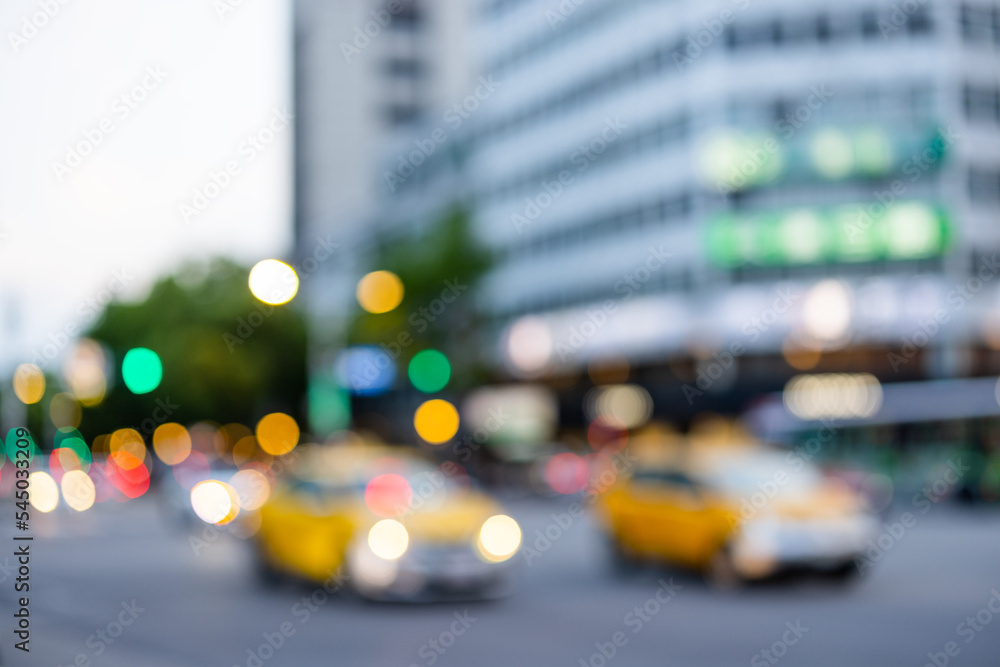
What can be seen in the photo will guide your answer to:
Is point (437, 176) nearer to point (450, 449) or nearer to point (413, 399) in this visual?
point (413, 399)

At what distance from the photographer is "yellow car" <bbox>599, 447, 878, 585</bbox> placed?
14570 millimetres

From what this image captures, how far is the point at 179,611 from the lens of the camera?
13.5 m

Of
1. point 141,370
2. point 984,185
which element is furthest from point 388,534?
point 984,185

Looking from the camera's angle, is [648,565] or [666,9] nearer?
[648,565]

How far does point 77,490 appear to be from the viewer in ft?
A: 119

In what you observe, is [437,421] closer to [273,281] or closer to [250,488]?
[250,488]

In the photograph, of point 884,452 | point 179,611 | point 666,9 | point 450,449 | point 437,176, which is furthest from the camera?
point 437,176

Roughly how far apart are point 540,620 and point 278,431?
6940 centimetres

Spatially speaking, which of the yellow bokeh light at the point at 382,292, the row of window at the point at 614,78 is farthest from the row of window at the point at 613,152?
the yellow bokeh light at the point at 382,292

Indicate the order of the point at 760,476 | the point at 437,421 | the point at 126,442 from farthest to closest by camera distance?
the point at 126,442, the point at 437,421, the point at 760,476

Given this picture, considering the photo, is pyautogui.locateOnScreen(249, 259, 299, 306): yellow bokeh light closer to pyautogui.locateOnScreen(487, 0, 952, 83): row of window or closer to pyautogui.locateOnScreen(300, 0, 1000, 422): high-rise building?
pyautogui.locateOnScreen(300, 0, 1000, 422): high-rise building

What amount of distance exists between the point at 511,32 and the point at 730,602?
1936 inches

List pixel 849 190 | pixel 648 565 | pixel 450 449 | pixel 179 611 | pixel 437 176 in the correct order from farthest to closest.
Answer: pixel 437 176
pixel 450 449
pixel 849 190
pixel 648 565
pixel 179 611

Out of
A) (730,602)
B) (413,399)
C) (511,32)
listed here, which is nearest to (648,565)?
(730,602)
